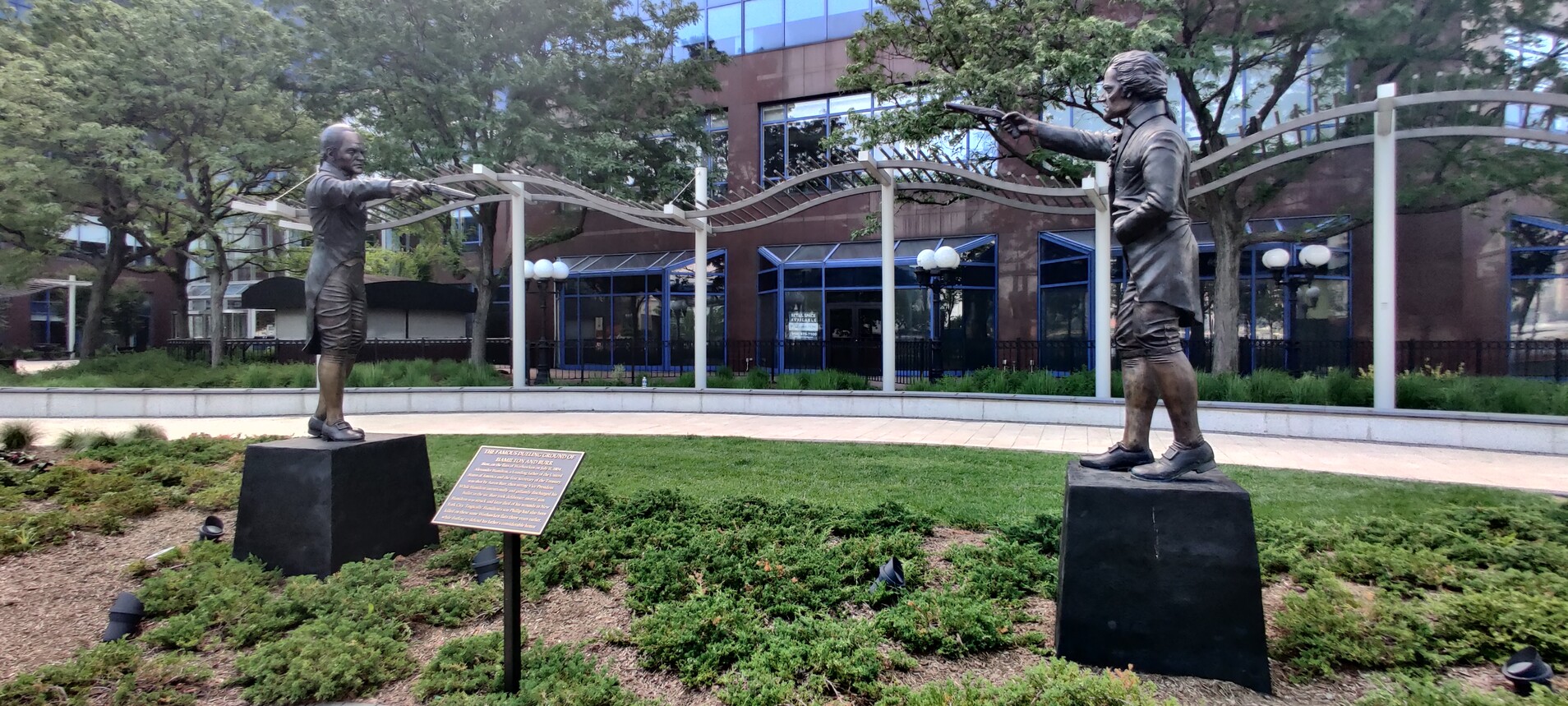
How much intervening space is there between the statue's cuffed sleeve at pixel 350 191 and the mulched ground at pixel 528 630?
2682 mm

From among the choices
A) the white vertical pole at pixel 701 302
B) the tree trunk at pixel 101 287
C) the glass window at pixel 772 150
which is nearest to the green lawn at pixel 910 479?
the white vertical pole at pixel 701 302

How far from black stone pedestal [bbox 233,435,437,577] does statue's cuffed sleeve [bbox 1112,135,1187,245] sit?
5156mm

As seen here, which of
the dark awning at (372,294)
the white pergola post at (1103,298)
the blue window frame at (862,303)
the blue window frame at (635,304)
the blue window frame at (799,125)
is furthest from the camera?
the blue window frame at (635,304)

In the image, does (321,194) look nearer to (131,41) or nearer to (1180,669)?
(1180,669)

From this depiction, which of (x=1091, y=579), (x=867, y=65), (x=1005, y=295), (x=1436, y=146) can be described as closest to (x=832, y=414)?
(x=867, y=65)

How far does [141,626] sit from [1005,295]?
67.4 feet

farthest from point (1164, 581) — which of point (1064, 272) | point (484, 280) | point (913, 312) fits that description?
point (484, 280)

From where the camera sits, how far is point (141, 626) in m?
4.37

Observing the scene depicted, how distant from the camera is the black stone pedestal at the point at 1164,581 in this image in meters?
3.48

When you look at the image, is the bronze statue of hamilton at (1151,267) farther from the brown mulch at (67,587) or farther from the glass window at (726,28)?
the glass window at (726,28)

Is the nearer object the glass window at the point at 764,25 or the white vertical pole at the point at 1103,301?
the white vertical pole at the point at 1103,301

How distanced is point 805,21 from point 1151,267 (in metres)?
22.8

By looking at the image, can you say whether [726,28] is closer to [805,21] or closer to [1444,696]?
[805,21]

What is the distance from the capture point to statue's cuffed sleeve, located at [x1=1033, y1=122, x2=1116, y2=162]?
4.38 metres
